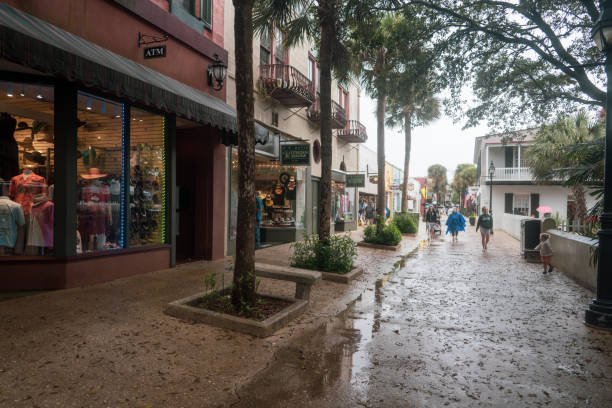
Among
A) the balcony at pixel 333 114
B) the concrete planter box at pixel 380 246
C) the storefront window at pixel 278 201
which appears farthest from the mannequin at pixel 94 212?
the balcony at pixel 333 114

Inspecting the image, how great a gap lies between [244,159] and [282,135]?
9.42 m

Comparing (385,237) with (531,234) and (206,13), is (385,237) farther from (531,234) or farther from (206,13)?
(206,13)

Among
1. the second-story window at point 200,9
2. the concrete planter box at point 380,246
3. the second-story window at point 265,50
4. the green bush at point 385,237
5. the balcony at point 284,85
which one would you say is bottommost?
the concrete planter box at point 380,246

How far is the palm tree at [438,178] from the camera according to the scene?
9219 centimetres

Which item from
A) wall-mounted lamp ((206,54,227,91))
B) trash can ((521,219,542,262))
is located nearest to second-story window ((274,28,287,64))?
wall-mounted lamp ((206,54,227,91))

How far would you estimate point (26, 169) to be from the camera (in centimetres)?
646

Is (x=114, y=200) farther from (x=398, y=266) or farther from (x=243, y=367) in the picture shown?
(x=398, y=266)

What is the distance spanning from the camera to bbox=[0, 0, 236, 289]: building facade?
5648mm

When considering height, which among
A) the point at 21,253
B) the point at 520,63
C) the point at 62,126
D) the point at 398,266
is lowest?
the point at 398,266

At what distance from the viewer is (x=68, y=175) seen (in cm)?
626

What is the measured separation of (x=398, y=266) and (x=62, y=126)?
8.36 metres

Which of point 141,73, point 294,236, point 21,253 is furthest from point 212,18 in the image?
point 294,236

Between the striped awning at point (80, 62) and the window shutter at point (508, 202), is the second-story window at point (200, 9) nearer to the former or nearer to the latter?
the striped awning at point (80, 62)

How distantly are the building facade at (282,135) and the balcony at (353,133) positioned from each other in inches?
28.9
